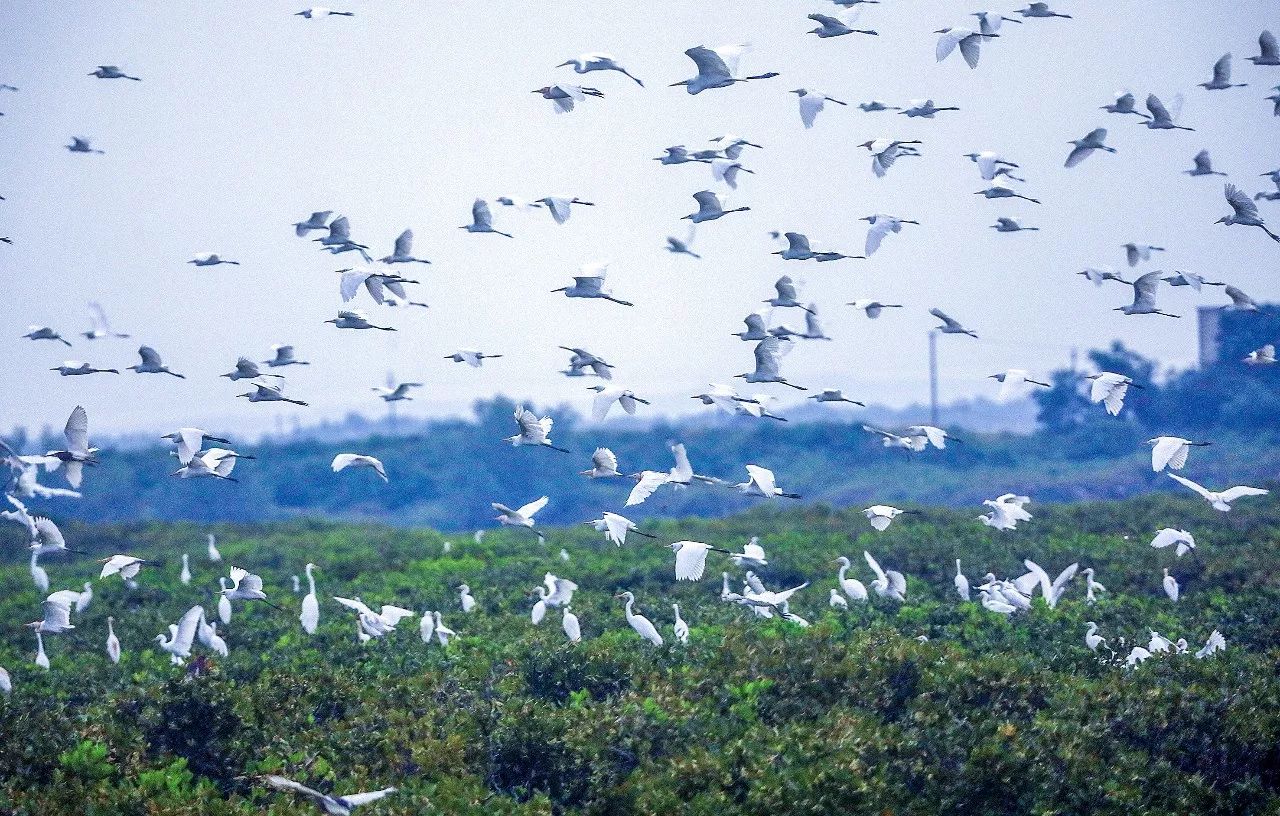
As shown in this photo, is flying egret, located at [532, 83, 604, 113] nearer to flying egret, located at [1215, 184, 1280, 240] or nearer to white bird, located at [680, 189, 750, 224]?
white bird, located at [680, 189, 750, 224]

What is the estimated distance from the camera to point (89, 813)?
1023 cm

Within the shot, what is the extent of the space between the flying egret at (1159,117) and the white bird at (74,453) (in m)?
12.0

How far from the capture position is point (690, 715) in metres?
12.0

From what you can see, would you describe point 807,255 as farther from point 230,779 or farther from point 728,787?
point 230,779

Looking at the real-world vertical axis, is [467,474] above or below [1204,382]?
below

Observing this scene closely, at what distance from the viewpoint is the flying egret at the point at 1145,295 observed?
16062mm

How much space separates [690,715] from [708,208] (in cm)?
627

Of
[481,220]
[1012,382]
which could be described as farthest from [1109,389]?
[481,220]

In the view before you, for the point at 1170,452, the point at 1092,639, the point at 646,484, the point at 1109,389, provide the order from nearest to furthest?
1. the point at 1170,452
2. the point at 646,484
3. the point at 1092,639
4. the point at 1109,389

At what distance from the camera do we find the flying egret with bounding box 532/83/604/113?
16031mm

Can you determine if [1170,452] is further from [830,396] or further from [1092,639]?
[830,396]

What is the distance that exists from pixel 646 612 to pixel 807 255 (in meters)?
5.07

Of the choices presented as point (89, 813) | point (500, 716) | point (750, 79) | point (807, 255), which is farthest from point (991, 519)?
point (89, 813)

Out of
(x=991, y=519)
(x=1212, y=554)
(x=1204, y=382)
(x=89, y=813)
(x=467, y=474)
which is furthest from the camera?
(x=467, y=474)
